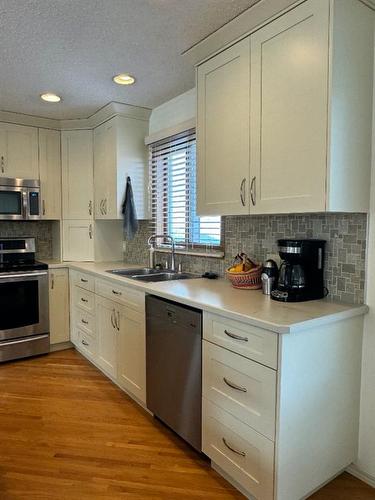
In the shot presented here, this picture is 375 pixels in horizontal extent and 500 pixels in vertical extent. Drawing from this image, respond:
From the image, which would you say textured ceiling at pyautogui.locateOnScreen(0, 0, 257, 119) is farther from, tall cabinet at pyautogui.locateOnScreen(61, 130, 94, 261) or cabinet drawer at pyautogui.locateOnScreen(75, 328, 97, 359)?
cabinet drawer at pyautogui.locateOnScreen(75, 328, 97, 359)

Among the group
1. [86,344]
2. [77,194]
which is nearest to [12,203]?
[77,194]

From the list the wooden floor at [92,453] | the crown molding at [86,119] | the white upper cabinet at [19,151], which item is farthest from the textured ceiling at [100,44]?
the wooden floor at [92,453]

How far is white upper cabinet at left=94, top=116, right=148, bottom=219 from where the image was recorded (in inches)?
129

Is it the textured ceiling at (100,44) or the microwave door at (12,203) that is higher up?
the textured ceiling at (100,44)

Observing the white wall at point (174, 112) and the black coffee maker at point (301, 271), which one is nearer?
the black coffee maker at point (301, 271)

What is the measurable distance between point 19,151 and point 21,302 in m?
1.48

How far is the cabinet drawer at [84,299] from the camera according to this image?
3117mm

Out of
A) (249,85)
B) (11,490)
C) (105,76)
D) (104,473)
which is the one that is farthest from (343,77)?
(11,490)

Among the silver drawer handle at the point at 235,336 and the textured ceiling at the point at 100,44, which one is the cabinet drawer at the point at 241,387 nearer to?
the silver drawer handle at the point at 235,336

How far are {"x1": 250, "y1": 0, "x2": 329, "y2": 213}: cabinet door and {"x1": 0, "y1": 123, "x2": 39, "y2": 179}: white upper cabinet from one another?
255 centimetres

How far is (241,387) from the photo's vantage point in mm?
1605

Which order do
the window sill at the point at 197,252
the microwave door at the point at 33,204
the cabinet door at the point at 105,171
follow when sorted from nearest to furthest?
the window sill at the point at 197,252 → the cabinet door at the point at 105,171 → the microwave door at the point at 33,204

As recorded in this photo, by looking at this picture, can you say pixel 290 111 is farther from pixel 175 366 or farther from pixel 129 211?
pixel 129 211

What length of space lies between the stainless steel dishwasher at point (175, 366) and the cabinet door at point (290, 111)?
734mm
